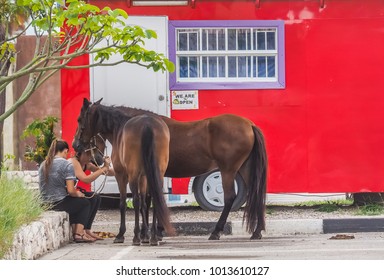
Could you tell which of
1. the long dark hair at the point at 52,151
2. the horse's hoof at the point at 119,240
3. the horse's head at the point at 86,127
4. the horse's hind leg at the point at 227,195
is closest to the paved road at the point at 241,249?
the horse's hoof at the point at 119,240

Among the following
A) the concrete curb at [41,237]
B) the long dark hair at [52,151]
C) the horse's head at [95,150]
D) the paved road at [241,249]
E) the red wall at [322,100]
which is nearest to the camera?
the concrete curb at [41,237]

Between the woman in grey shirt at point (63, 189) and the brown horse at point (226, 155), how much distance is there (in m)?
0.73

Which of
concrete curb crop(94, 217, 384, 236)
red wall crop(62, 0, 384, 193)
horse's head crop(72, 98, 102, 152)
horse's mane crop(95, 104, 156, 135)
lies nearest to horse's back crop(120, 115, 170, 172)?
horse's mane crop(95, 104, 156, 135)

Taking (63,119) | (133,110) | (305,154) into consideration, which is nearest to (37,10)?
(133,110)

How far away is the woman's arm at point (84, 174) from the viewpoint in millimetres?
10695

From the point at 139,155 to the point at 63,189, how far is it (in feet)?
3.76

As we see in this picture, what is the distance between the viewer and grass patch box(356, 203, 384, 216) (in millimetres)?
12375

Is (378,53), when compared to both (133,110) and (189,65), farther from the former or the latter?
(133,110)

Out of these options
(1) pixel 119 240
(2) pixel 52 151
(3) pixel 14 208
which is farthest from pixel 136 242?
(3) pixel 14 208

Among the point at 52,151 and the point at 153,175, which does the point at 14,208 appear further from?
the point at 52,151

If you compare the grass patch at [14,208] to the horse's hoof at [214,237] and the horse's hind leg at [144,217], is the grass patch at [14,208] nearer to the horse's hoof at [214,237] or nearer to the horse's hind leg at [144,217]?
the horse's hind leg at [144,217]

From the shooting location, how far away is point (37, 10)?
34.0ft

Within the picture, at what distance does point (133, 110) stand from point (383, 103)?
341 centimetres

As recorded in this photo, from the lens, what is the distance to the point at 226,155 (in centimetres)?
1120
